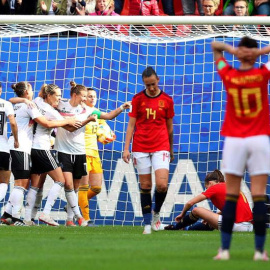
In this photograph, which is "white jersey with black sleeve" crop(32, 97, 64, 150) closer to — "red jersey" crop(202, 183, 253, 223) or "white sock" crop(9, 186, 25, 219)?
"white sock" crop(9, 186, 25, 219)

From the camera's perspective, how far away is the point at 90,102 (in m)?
14.1

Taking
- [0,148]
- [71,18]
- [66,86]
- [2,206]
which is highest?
[71,18]

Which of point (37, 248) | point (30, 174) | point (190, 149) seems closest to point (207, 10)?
point (190, 149)

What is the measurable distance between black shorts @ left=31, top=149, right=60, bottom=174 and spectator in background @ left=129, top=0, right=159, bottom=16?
16.2ft

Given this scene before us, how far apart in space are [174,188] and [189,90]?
177cm

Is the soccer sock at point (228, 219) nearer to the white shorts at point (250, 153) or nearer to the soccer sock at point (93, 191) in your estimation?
the white shorts at point (250, 153)

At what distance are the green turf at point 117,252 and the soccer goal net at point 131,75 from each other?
4.30 meters

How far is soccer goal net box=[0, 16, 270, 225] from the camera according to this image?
14883 mm

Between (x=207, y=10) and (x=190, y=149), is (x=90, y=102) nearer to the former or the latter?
(x=190, y=149)

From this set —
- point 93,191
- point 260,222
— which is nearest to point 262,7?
point 93,191

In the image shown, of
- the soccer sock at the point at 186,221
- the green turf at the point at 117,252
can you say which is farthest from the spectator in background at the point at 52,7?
the green turf at the point at 117,252

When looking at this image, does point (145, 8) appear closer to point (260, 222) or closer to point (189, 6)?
point (189, 6)

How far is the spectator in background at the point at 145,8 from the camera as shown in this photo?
1708 cm

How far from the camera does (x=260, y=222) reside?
23.5 feet
